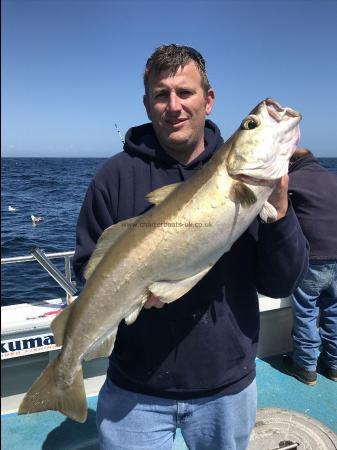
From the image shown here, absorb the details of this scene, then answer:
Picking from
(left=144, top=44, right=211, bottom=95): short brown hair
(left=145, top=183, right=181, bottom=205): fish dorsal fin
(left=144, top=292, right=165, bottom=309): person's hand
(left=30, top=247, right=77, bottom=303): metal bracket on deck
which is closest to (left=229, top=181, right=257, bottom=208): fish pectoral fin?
(left=145, top=183, right=181, bottom=205): fish dorsal fin

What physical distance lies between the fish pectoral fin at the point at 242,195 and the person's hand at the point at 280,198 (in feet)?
0.52

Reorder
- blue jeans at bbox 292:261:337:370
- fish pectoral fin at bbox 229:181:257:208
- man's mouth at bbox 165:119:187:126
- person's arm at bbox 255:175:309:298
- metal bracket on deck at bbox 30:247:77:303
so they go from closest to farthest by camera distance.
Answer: fish pectoral fin at bbox 229:181:257:208
person's arm at bbox 255:175:309:298
man's mouth at bbox 165:119:187:126
metal bracket on deck at bbox 30:247:77:303
blue jeans at bbox 292:261:337:370

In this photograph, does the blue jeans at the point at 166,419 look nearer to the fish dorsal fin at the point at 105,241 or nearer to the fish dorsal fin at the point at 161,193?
the fish dorsal fin at the point at 105,241

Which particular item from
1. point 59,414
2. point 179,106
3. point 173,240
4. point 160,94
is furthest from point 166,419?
point 59,414

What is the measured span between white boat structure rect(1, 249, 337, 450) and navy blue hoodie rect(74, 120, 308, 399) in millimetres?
2024

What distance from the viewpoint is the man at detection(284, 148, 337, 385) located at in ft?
17.0

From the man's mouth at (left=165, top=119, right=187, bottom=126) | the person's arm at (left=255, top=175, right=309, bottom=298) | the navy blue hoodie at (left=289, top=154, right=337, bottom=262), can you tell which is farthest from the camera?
the navy blue hoodie at (left=289, top=154, right=337, bottom=262)

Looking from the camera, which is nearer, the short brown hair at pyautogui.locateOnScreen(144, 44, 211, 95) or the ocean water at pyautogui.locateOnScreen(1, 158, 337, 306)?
the short brown hair at pyautogui.locateOnScreen(144, 44, 211, 95)

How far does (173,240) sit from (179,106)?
0.87m

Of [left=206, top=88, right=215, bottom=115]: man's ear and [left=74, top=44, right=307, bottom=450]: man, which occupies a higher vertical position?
[left=206, top=88, right=215, bottom=115]: man's ear

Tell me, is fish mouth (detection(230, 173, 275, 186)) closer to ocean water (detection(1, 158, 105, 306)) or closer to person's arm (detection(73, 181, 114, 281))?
person's arm (detection(73, 181, 114, 281))

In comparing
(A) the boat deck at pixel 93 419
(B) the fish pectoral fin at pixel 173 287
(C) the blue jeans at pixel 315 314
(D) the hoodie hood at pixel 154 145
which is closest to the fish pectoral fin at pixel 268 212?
(B) the fish pectoral fin at pixel 173 287

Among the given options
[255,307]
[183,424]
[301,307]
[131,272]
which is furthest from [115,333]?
[301,307]

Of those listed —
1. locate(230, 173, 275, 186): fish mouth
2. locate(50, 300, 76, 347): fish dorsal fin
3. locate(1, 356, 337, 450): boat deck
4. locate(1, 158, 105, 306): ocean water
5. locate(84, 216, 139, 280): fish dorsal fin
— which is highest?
locate(230, 173, 275, 186): fish mouth
